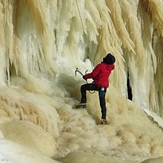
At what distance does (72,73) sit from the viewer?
287 inches

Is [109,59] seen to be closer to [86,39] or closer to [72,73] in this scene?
[72,73]

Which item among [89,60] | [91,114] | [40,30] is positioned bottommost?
[91,114]

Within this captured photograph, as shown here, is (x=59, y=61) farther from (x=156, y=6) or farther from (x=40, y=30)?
(x=156, y=6)

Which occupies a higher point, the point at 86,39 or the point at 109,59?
the point at 86,39

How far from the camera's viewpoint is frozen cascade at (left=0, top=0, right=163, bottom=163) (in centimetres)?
553

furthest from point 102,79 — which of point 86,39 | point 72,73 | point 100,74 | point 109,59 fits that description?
point 86,39

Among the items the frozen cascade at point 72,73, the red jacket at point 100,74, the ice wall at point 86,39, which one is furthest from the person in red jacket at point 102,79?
the ice wall at point 86,39

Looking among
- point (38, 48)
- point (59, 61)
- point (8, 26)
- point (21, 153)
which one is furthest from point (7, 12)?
point (21, 153)

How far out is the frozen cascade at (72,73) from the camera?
5.53 metres

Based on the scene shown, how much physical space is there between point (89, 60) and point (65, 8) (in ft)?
4.02

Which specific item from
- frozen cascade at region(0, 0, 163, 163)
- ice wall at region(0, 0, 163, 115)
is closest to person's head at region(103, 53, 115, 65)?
frozen cascade at region(0, 0, 163, 163)

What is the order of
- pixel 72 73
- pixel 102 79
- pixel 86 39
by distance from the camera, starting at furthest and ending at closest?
pixel 86 39, pixel 72 73, pixel 102 79

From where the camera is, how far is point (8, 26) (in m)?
6.34

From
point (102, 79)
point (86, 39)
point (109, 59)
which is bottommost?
point (102, 79)
